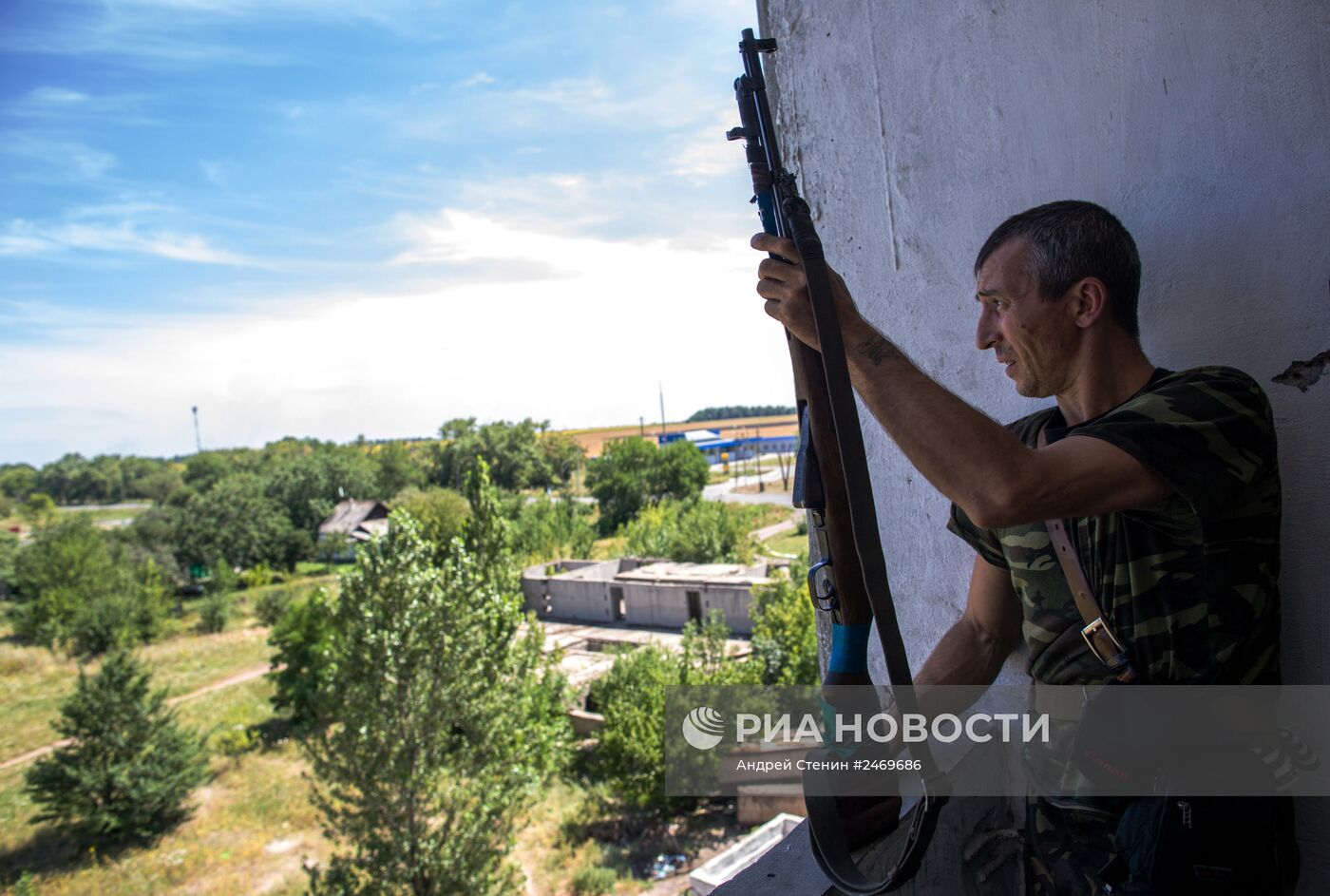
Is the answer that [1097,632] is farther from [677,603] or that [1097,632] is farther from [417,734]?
[677,603]

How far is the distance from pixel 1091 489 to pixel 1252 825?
0.62 metres

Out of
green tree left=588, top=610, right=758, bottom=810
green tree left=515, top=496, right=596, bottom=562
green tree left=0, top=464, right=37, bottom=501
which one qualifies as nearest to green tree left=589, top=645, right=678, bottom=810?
green tree left=588, top=610, right=758, bottom=810

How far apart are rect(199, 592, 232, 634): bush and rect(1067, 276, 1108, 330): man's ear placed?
49.8 m

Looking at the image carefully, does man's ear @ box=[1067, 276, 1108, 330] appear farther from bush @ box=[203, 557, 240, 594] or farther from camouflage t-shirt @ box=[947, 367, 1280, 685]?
bush @ box=[203, 557, 240, 594]

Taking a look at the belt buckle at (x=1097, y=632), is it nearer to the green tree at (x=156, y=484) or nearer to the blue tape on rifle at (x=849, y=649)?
the blue tape on rifle at (x=849, y=649)

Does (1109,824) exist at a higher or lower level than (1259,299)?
lower

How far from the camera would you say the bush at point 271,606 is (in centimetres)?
4172

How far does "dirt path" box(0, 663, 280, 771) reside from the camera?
29.0m

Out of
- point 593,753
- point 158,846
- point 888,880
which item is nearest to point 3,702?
point 158,846

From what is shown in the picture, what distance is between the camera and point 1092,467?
1.13 meters

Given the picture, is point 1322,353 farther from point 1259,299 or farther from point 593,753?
point 593,753

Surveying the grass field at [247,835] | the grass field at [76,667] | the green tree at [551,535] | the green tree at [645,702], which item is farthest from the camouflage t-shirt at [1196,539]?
the green tree at [551,535]

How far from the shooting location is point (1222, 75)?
1.54 meters

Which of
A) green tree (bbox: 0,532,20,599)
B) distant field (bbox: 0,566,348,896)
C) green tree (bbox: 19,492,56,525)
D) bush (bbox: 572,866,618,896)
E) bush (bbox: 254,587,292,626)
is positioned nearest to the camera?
bush (bbox: 572,866,618,896)
